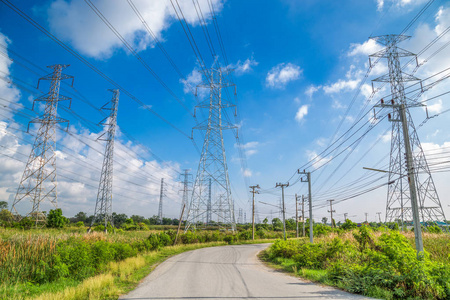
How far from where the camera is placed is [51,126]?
28.6 m

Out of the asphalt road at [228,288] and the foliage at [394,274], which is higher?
the foliage at [394,274]

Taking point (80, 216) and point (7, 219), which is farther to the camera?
point (80, 216)

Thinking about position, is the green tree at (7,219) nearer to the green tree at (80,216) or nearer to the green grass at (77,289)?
the green grass at (77,289)

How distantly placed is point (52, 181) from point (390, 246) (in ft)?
106

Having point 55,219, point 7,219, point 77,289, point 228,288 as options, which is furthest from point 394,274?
point 7,219

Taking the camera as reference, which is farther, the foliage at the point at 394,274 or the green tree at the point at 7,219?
the green tree at the point at 7,219

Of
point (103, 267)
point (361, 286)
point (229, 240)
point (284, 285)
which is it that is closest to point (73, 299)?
point (103, 267)

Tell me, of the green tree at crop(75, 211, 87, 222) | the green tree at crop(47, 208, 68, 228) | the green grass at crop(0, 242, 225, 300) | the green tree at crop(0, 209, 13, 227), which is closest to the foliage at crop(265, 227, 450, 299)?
the green grass at crop(0, 242, 225, 300)

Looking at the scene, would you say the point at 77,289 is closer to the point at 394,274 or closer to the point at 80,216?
the point at 394,274

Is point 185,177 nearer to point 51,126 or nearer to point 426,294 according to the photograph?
point 51,126

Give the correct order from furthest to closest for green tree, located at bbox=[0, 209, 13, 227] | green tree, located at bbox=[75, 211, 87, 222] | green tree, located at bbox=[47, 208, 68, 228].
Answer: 1. green tree, located at bbox=[75, 211, 87, 222]
2. green tree, located at bbox=[47, 208, 68, 228]
3. green tree, located at bbox=[0, 209, 13, 227]

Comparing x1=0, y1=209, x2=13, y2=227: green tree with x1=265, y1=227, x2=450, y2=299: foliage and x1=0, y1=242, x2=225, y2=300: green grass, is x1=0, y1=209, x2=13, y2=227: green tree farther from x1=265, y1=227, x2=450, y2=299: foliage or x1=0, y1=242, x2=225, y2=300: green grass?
x1=265, y1=227, x2=450, y2=299: foliage

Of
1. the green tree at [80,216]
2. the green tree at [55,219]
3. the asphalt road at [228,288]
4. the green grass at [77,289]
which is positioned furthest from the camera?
the green tree at [80,216]

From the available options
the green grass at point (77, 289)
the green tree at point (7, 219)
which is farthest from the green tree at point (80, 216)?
the green grass at point (77, 289)
